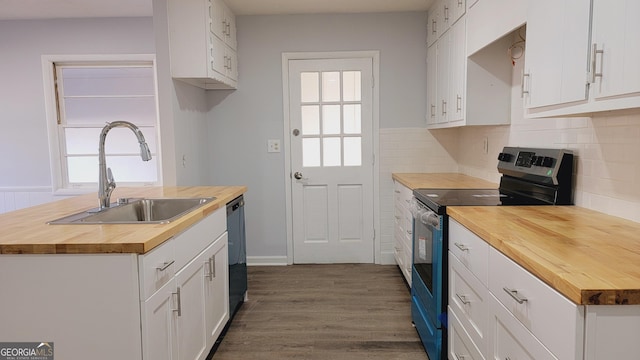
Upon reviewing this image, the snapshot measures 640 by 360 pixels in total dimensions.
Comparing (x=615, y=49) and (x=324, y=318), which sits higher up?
(x=615, y=49)

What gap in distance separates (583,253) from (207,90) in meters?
3.57

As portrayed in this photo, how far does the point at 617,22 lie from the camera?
125 centimetres

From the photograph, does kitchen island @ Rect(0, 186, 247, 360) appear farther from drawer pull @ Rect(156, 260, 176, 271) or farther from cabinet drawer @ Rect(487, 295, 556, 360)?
cabinet drawer @ Rect(487, 295, 556, 360)

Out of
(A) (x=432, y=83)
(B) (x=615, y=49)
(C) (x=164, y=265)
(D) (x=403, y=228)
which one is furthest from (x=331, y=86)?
(B) (x=615, y=49)

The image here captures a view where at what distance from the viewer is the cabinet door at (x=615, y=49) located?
1.19 meters

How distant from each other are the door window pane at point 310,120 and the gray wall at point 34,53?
1.79 meters

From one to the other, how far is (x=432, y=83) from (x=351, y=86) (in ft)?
2.54

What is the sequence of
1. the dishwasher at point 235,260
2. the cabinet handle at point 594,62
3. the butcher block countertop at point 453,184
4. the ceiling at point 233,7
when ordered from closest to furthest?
the cabinet handle at point 594,62 → the dishwasher at point 235,260 → the butcher block countertop at point 453,184 → the ceiling at point 233,7

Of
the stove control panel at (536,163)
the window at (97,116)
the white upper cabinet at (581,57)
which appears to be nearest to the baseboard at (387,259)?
the stove control panel at (536,163)

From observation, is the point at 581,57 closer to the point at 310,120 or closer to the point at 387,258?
the point at 310,120

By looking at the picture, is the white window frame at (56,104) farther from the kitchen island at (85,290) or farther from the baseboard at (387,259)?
the kitchen island at (85,290)

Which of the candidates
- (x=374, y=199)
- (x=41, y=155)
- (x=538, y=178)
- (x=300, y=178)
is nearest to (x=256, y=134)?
(x=300, y=178)

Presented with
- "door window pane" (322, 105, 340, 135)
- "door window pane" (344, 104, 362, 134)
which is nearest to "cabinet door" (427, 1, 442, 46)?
"door window pane" (344, 104, 362, 134)

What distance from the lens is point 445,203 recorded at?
6.83 ft
